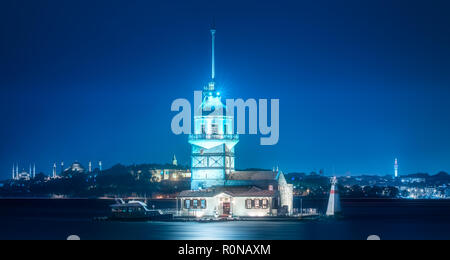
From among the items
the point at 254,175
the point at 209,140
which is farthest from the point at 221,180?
the point at 209,140

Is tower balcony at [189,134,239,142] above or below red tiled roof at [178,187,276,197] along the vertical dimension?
above

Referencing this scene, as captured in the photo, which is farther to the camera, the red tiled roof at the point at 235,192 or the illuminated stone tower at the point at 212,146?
the illuminated stone tower at the point at 212,146

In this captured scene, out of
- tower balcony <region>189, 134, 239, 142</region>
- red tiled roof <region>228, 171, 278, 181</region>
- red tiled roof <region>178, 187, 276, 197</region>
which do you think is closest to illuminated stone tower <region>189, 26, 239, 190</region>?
tower balcony <region>189, 134, 239, 142</region>

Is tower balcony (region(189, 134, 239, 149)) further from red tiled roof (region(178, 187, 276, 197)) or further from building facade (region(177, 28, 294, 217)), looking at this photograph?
red tiled roof (region(178, 187, 276, 197))

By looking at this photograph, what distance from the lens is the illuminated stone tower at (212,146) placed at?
266 feet

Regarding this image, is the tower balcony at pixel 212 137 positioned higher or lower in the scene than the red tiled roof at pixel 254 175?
higher

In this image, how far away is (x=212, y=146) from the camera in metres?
81.6

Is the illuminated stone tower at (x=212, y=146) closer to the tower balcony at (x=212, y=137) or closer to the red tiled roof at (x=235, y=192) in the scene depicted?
the tower balcony at (x=212, y=137)

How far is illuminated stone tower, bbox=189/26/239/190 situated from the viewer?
8119cm

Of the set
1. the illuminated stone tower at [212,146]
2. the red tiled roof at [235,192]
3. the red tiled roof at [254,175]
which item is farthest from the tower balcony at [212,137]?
the red tiled roof at [235,192]

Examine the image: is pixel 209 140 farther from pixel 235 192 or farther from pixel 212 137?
pixel 235 192

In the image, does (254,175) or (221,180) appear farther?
(221,180)
